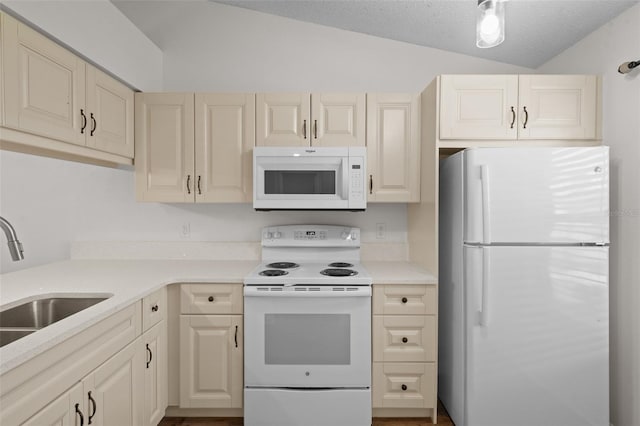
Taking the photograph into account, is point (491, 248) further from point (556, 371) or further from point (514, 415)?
point (514, 415)

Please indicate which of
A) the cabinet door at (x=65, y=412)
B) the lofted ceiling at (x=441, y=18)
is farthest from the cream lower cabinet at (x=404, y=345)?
the lofted ceiling at (x=441, y=18)

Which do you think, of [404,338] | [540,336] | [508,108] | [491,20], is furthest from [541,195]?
[404,338]

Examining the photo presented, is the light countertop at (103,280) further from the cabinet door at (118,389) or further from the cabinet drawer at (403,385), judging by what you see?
the cabinet drawer at (403,385)

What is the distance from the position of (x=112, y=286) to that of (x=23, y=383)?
0.81 m

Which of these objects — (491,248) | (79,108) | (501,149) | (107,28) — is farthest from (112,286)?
(501,149)

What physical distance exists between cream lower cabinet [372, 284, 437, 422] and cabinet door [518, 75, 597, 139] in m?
1.16

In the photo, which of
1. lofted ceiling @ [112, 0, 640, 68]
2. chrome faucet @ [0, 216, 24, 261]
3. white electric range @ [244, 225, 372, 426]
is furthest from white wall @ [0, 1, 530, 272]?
chrome faucet @ [0, 216, 24, 261]

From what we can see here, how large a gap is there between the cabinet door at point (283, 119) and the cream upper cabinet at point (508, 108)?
0.88 metres

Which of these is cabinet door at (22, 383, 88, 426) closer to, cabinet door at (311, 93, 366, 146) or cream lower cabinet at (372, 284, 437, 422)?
cream lower cabinet at (372, 284, 437, 422)

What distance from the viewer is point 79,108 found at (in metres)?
1.84

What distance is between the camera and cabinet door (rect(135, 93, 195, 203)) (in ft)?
7.84

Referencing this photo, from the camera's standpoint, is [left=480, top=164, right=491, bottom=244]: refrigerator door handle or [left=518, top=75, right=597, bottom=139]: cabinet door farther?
[left=518, top=75, right=597, bottom=139]: cabinet door

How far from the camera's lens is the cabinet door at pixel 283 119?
2371mm

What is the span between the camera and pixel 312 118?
2373 mm
